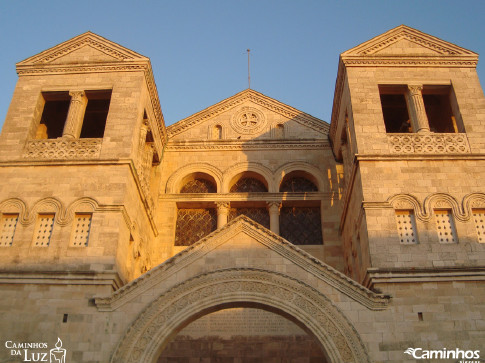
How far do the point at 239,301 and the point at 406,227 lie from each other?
5411mm

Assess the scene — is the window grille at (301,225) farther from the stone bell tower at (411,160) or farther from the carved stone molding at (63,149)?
the carved stone molding at (63,149)

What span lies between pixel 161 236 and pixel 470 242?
35.4 feet

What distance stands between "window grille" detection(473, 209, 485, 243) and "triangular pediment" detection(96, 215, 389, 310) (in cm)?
366

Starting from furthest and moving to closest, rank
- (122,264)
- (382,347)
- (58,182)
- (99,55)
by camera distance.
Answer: (99,55) < (58,182) < (122,264) < (382,347)

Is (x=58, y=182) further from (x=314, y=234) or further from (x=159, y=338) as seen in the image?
(x=314, y=234)

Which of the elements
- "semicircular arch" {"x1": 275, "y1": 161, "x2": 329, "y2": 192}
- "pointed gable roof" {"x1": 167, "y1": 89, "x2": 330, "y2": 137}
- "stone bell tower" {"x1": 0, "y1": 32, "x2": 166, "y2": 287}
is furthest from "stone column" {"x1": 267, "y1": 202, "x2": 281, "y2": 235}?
"stone bell tower" {"x1": 0, "y1": 32, "x2": 166, "y2": 287}

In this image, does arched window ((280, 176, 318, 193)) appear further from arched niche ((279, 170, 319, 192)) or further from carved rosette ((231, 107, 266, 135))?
carved rosette ((231, 107, 266, 135))

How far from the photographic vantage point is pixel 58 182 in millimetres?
16844

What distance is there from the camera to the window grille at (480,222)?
15333mm

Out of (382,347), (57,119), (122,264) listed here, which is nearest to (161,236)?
(122,264)

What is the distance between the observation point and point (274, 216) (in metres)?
20.5

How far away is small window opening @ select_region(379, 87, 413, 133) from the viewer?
20578 millimetres

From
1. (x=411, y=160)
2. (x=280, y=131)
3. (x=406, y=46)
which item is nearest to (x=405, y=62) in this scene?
(x=406, y=46)

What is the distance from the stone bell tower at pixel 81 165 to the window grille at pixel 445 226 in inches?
362
